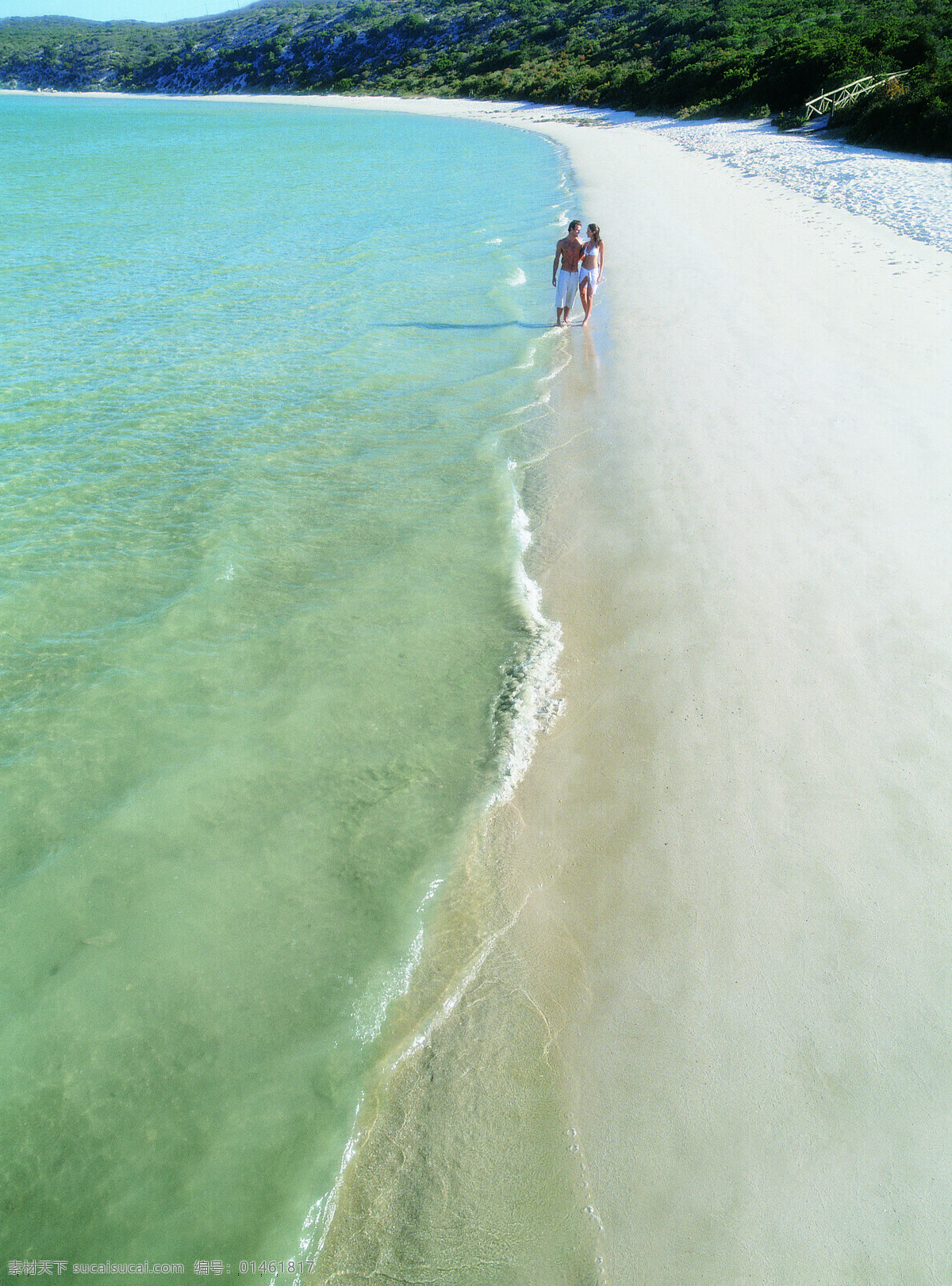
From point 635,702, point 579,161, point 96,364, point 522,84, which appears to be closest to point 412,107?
point 522,84

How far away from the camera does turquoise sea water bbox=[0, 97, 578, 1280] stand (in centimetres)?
310

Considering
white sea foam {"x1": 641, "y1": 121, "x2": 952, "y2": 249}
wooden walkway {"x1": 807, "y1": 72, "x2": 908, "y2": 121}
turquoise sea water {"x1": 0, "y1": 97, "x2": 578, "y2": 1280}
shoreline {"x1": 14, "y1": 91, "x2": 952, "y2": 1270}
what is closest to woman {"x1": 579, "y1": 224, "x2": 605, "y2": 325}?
turquoise sea water {"x1": 0, "y1": 97, "x2": 578, "y2": 1280}

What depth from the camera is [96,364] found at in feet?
34.8

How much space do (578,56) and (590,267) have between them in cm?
6272

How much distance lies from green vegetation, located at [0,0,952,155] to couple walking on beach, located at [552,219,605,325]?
52.4 feet

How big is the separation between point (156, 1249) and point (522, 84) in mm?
72123

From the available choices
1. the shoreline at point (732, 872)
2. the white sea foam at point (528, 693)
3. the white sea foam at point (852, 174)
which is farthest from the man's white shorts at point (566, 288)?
the white sea foam at point (528, 693)

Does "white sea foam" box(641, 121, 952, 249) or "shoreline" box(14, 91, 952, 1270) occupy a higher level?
"white sea foam" box(641, 121, 952, 249)

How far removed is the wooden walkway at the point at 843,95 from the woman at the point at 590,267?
69.9 ft

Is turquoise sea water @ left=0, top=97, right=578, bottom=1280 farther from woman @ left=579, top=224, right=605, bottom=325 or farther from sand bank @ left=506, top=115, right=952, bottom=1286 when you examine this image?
woman @ left=579, top=224, right=605, bottom=325

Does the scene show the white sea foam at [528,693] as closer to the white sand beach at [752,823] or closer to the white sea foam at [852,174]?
the white sand beach at [752,823]

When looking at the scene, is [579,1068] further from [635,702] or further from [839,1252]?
[635,702]

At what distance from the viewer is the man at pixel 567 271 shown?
10.8 metres

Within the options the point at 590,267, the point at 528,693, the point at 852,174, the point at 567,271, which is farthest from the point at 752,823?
the point at 852,174
